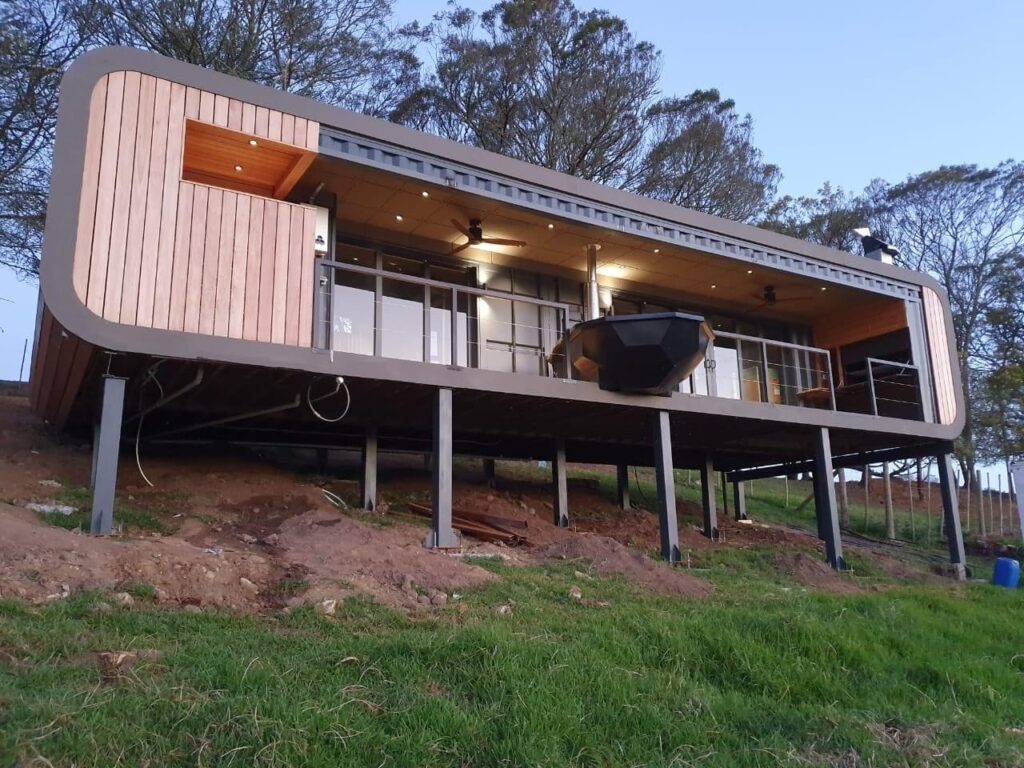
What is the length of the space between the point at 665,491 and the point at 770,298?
520 cm

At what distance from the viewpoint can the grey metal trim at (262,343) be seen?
6957 mm

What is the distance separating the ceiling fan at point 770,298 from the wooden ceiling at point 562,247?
42 millimetres

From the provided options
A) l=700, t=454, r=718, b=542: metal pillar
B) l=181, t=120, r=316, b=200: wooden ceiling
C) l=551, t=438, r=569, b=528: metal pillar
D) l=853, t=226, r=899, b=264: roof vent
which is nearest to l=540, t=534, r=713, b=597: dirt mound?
l=551, t=438, r=569, b=528: metal pillar

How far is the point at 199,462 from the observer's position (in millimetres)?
10961

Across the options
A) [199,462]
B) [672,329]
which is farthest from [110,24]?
[672,329]

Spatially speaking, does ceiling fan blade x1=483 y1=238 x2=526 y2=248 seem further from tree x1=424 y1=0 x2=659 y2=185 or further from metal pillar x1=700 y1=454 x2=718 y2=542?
tree x1=424 y1=0 x2=659 y2=185

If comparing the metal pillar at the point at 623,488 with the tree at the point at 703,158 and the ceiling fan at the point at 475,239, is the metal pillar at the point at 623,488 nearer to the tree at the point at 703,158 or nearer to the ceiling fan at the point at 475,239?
the ceiling fan at the point at 475,239

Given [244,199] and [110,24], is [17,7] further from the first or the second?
[244,199]

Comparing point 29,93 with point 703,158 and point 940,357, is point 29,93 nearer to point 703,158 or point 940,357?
point 703,158

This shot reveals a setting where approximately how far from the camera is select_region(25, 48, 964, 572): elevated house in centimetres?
743

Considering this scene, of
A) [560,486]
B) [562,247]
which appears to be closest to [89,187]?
[562,247]

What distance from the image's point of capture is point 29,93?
16.2 meters

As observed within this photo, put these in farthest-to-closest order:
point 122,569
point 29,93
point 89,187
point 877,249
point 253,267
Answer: point 29,93, point 877,249, point 253,267, point 89,187, point 122,569

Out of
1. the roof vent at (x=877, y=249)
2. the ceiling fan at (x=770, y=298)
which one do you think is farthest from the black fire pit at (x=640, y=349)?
the roof vent at (x=877, y=249)
